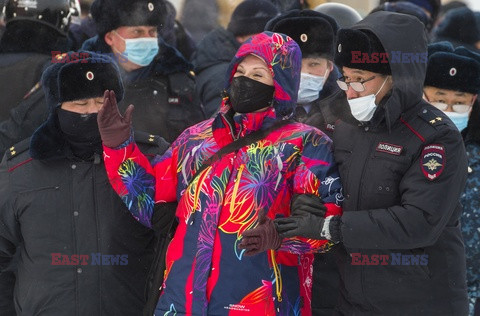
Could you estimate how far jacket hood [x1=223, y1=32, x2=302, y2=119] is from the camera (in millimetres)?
4461

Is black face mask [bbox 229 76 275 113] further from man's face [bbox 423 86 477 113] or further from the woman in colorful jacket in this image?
man's face [bbox 423 86 477 113]

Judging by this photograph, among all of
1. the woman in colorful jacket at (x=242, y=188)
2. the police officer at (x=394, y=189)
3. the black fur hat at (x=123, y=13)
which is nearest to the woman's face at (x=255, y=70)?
the woman in colorful jacket at (x=242, y=188)

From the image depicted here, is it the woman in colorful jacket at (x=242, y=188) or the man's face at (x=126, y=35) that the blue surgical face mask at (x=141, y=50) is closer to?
the man's face at (x=126, y=35)

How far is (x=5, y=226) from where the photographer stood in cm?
483

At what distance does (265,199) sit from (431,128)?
0.84 metres

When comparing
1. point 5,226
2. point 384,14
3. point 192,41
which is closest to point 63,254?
point 5,226

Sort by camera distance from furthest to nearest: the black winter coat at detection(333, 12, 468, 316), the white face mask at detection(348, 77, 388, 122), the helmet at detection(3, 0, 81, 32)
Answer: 1. the helmet at detection(3, 0, 81, 32)
2. the white face mask at detection(348, 77, 388, 122)
3. the black winter coat at detection(333, 12, 468, 316)

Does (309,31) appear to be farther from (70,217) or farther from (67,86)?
(70,217)

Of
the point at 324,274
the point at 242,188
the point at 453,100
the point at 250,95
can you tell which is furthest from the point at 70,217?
the point at 453,100

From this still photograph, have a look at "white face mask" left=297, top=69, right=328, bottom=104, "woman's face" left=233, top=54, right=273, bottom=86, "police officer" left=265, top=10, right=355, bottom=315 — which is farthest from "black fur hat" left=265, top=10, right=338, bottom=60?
"woman's face" left=233, top=54, right=273, bottom=86

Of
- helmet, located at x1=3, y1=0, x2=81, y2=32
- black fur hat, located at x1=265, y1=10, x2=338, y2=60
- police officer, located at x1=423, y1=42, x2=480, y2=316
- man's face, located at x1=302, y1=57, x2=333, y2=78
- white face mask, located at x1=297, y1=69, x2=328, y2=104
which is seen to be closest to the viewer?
police officer, located at x1=423, y1=42, x2=480, y2=316

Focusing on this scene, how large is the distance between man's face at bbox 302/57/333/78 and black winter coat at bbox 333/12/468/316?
142 centimetres

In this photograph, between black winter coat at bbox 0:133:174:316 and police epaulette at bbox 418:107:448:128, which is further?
black winter coat at bbox 0:133:174:316

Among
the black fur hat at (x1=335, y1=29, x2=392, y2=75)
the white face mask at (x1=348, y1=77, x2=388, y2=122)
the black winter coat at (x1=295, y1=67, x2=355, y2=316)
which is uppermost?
the black fur hat at (x1=335, y1=29, x2=392, y2=75)
